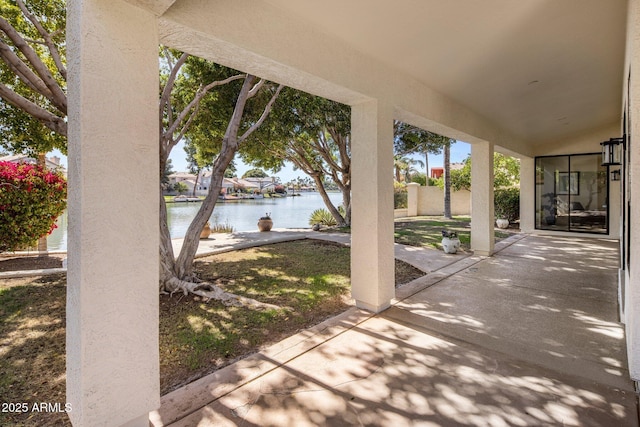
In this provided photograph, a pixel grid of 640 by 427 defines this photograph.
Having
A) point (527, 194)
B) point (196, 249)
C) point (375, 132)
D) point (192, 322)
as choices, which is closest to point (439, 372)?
point (375, 132)

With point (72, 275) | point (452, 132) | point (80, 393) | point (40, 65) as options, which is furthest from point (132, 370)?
point (452, 132)

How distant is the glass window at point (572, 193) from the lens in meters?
10.8

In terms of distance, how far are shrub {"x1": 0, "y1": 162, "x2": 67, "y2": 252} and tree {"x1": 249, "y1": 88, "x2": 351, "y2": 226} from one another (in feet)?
17.8

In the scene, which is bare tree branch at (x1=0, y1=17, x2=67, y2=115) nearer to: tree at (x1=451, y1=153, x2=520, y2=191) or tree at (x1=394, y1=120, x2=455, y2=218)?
tree at (x1=394, y1=120, x2=455, y2=218)

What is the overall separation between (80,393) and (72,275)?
0.71m

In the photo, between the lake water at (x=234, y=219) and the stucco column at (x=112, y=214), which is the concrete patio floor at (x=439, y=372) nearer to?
the stucco column at (x=112, y=214)

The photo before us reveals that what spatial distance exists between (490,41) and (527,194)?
9818 millimetres

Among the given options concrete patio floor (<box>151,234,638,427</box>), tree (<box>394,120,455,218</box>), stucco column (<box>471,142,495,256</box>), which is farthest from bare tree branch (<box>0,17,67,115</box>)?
tree (<box>394,120,455,218</box>)

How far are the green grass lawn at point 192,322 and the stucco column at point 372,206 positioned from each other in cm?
64

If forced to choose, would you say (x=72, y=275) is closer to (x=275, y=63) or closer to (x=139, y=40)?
(x=139, y=40)

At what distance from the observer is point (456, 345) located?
3.37 m

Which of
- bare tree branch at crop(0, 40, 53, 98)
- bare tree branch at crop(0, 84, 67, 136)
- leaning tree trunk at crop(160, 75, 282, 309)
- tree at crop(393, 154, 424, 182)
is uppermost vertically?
tree at crop(393, 154, 424, 182)

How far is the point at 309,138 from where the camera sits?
12773 millimetres

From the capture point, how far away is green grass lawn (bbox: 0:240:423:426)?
112 inches
